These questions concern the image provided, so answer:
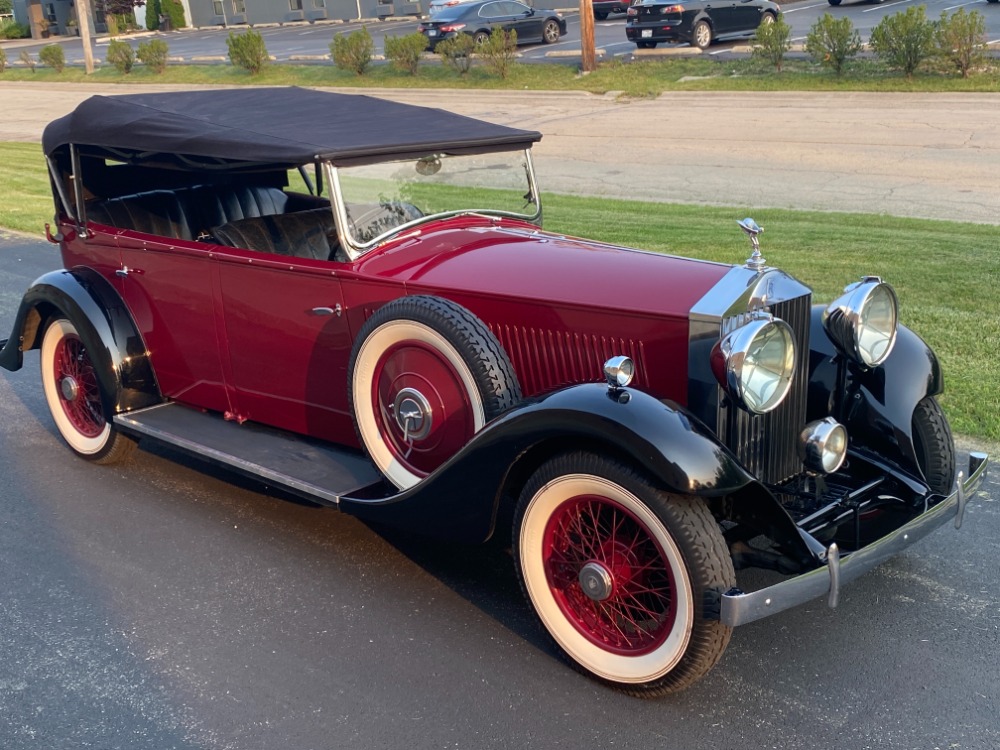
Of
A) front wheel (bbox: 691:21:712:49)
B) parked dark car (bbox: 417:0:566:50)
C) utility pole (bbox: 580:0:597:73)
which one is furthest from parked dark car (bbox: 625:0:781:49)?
parked dark car (bbox: 417:0:566:50)

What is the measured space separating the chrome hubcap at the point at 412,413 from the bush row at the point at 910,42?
682 inches

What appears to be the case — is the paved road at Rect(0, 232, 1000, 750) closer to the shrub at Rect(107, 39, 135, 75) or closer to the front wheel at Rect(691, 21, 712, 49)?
the front wheel at Rect(691, 21, 712, 49)

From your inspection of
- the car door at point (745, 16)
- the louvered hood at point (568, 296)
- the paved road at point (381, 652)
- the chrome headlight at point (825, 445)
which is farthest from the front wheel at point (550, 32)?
the chrome headlight at point (825, 445)

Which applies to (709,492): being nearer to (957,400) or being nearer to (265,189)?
(957,400)

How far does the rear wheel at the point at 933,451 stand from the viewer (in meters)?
4.04

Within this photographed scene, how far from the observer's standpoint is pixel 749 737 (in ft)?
9.93

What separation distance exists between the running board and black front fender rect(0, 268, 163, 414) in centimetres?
11

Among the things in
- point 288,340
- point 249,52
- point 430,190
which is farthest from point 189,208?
point 249,52

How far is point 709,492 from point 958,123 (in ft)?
47.6

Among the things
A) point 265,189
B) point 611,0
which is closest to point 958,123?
point 265,189

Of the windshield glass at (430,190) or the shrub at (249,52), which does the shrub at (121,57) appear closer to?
the shrub at (249,52)

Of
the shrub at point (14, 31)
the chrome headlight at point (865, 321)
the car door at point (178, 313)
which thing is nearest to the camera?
the chrome headlight at point (865, 321)

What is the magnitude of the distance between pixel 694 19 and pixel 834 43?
5.01 metres

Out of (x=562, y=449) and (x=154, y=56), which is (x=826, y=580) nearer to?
(x=562, y=449)
